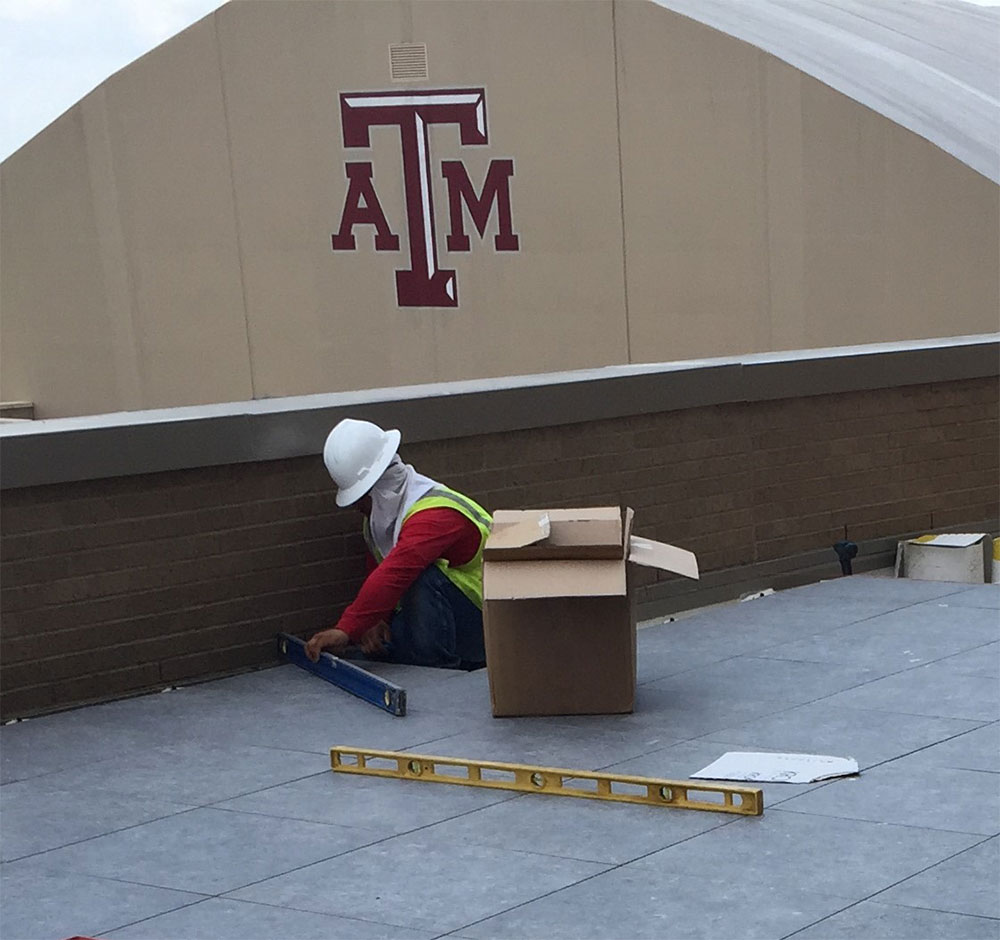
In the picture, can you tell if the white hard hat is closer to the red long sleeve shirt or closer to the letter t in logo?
the red long sleeve shirt

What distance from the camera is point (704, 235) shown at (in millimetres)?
17266

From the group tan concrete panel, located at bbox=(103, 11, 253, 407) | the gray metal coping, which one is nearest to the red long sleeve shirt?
the gray metal coping

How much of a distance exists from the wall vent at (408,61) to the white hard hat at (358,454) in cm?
1223

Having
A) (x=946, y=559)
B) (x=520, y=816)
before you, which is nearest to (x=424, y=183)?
(x=946, y=559)

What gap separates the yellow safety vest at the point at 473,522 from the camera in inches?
283

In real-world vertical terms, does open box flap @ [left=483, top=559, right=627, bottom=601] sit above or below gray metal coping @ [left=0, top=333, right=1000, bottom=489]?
below

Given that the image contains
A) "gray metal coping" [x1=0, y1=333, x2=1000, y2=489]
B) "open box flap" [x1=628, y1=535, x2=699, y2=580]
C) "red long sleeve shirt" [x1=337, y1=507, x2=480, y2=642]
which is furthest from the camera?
"red long sleeve shirt" [x1=337, y1=507, x2=480, y2=642]

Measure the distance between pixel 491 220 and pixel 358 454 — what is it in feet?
38.7

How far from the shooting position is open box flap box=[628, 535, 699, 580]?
6434 mm

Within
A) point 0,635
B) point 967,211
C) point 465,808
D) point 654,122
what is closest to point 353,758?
point 465,808

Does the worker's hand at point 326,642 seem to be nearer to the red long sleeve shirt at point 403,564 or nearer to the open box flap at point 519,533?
the red long sleeve shirt at point 403,564

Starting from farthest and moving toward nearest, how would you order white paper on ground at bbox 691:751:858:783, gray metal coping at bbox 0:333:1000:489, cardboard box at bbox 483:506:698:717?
gray metal coping at bbox 0:333:1000:489 < cardboard box at bbox 483:506:698:717 < white paper on ground at bbox 691:751:858:783

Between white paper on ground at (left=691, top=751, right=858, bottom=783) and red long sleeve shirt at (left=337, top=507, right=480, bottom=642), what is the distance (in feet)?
5.77

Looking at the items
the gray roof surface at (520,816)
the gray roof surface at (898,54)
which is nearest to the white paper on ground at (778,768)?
the gray roof surface at (520,816)
